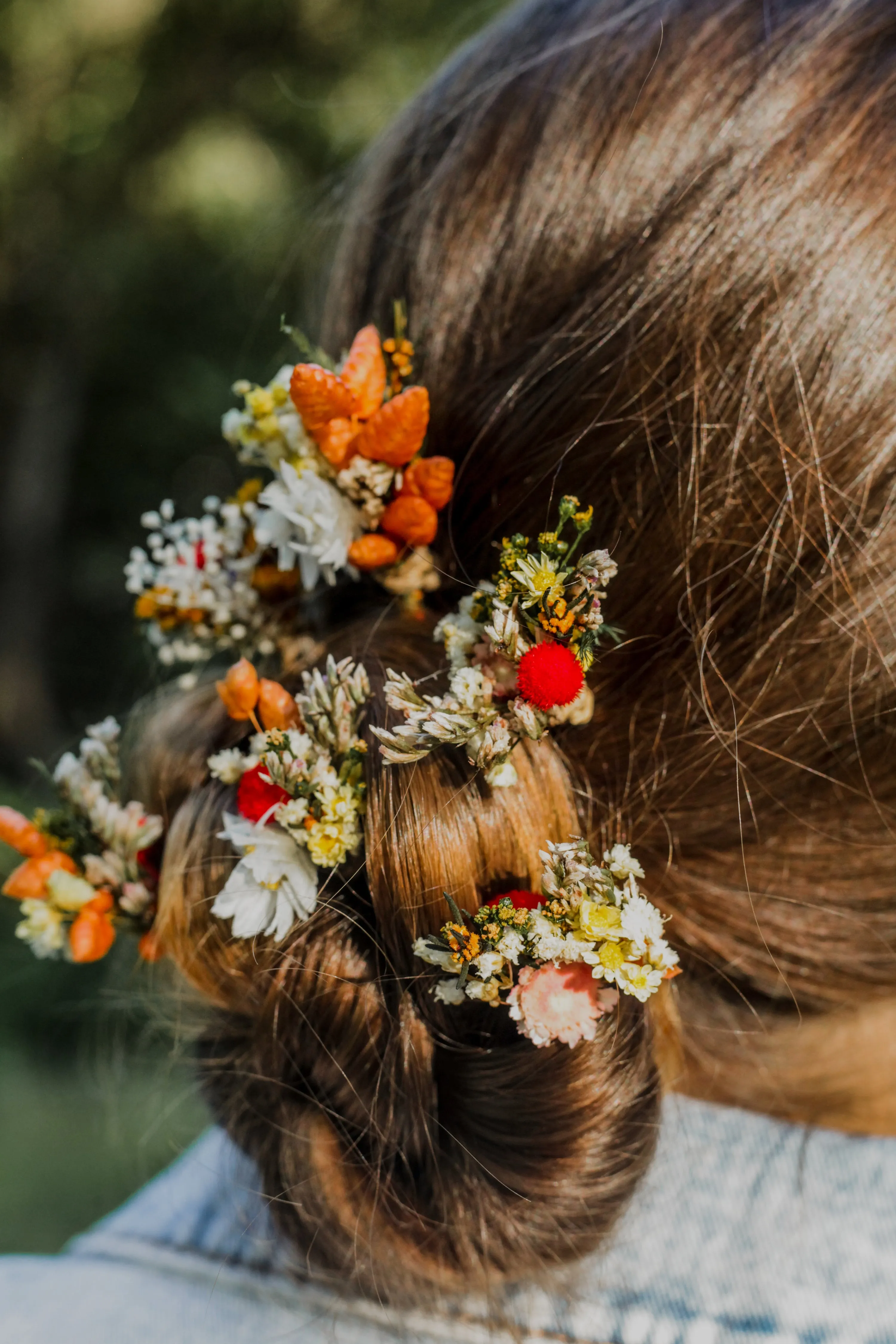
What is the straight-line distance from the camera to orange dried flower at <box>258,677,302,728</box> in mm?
816

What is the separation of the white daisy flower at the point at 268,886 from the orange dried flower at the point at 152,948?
0.45 ft

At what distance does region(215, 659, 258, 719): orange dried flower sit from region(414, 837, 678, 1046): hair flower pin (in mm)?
238

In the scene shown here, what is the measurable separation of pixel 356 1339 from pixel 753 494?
854 millimetres

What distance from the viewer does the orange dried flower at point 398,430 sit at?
2.71 ft

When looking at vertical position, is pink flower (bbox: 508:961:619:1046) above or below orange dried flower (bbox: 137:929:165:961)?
below

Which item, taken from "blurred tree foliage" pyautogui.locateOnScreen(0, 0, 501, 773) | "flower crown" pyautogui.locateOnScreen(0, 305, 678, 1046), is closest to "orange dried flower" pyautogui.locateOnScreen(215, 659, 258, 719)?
"flower crown" pyautogui.locateOnScreen(0, 305, 678, 1046)

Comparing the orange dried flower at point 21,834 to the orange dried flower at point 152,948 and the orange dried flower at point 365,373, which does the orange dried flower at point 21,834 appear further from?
the orange dried flower at point 365,373

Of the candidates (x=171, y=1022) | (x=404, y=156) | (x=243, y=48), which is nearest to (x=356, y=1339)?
(x=171, y=1022)

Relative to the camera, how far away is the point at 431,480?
87cm

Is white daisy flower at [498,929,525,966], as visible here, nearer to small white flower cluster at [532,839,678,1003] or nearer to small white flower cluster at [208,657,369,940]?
small white flower cluster at [532,839,678,1003]

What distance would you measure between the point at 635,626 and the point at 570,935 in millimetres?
282

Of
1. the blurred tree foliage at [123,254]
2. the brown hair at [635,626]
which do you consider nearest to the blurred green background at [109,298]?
the blurred tree foliage at [123,254]

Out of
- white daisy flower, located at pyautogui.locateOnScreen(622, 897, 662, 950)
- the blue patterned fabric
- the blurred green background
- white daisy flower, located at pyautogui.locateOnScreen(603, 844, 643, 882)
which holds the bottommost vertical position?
the blue patterned fabric

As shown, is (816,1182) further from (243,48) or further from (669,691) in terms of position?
(243,48)
